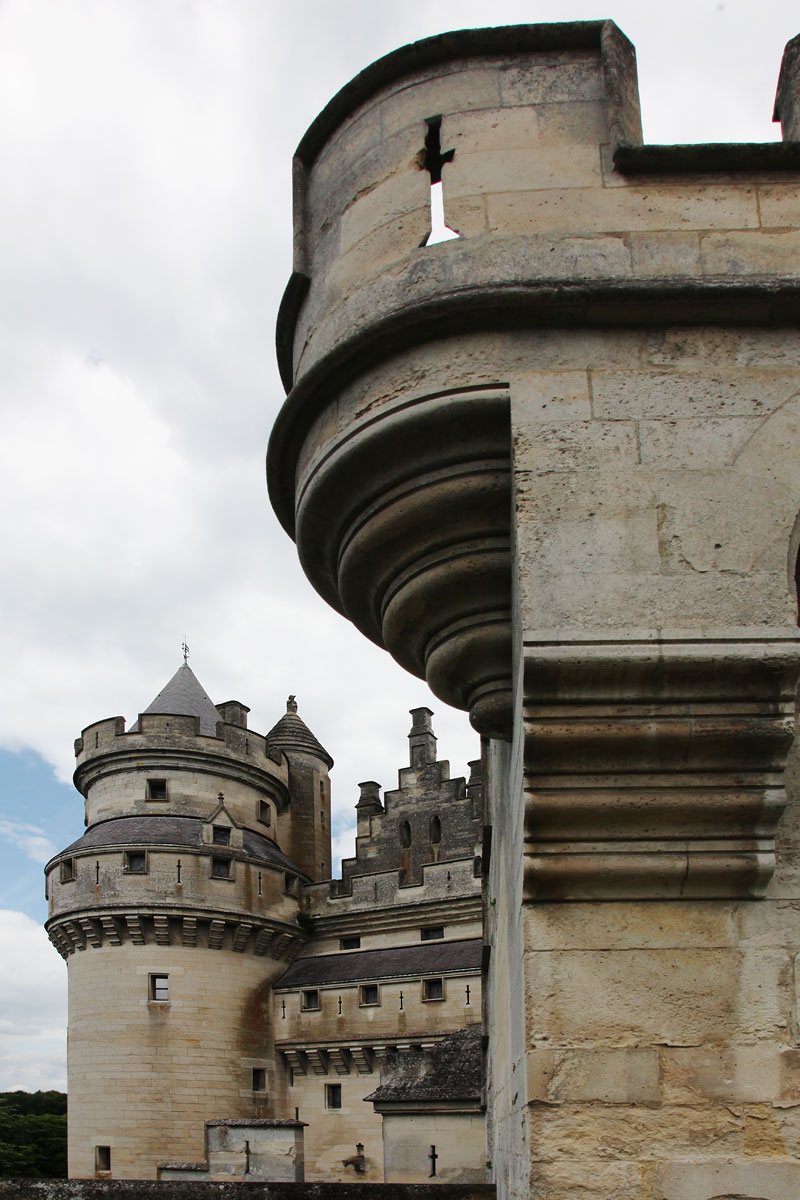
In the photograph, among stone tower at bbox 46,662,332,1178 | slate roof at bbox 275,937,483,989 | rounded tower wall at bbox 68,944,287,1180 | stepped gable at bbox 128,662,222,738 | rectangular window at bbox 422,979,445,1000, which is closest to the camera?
rounded tower wall at bbox 68,944,287,1180

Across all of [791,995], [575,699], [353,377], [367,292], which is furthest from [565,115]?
[791,995]

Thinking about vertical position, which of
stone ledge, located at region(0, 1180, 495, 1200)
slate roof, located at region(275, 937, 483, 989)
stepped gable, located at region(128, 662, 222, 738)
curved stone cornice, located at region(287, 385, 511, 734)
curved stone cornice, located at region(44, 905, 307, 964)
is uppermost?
stepped gable, located at region(128, 662, 222, 738)

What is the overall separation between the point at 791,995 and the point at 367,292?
255 centimetres

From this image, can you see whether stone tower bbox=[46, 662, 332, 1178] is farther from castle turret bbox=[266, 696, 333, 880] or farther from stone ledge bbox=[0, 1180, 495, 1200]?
stone ledge bbox=[0, 1180, 495, 1200]

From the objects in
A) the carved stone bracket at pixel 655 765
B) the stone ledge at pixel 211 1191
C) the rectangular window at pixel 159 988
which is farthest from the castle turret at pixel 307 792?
the carved stone bracket at pixel 655 765

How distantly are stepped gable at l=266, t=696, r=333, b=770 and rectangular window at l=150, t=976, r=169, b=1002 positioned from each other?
36.9ft

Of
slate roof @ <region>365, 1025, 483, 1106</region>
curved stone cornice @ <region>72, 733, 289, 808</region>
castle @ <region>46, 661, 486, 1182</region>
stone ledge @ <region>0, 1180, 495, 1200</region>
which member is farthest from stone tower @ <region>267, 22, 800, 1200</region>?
curved stone cornice @ <region>72, 733, 289, 808</region>

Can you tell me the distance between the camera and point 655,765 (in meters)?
2.92

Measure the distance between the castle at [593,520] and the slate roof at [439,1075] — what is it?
7516 millimetres

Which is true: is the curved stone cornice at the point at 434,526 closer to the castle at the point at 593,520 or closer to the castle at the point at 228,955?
the castle at the point at 593,520

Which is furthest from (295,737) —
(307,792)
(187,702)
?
(187,702)

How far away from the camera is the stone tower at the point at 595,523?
9.12 ft

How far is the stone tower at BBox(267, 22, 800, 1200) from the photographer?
109 inches

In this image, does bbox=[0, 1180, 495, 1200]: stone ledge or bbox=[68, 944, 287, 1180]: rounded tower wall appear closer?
bbox=[0, 1180, 495, 1200]: stone ledge
